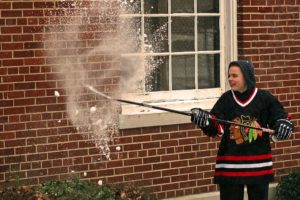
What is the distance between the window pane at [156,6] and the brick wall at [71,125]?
0.72 m

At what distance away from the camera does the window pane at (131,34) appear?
6672 mm

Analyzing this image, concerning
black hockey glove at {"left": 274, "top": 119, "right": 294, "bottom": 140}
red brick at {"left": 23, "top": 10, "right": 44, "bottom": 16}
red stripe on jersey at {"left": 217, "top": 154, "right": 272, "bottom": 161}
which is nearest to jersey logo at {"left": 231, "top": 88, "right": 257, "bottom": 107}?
black hockey glove at {"left": 274, "top": 119, "right": 294, "bottom": 140}

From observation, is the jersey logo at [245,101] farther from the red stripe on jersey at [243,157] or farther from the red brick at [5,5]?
the red brick at [5,5]

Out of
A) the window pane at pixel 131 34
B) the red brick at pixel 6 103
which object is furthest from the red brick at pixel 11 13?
the window pane at pixel 131 34

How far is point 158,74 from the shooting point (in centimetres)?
707

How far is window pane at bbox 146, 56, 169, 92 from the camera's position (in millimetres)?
6980

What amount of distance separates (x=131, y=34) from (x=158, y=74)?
585 millimetres

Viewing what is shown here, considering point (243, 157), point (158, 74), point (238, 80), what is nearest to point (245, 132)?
point (243, 157)

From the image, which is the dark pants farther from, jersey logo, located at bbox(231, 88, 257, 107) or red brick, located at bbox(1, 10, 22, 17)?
red brick, located at bbox(1, 10, 22, 17)

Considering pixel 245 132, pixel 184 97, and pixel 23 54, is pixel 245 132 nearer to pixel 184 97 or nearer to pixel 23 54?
pixel 184 97

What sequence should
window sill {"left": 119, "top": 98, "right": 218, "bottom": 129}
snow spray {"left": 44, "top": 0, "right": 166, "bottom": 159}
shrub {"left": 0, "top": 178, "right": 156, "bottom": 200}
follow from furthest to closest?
window sill {"left": 119, "top": 98, "right": 218, "bottom": 129}
snow spray {"left": 44, "top": 0, "right": 166, "bottom": 159}
shrub {"left": 0, "top": 178, "right": 156, "bottom": 200}

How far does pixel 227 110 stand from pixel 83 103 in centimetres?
164

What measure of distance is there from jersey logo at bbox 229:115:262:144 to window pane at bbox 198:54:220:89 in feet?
6.96

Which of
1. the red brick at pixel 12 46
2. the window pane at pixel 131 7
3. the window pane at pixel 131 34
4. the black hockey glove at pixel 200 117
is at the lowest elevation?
the black hockey glove at pixel 200 117
